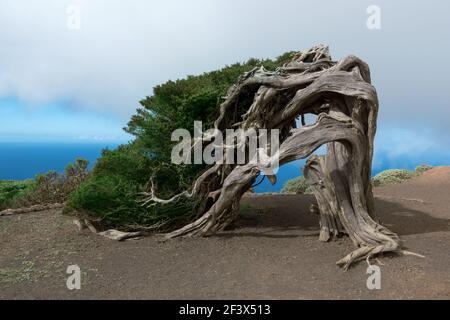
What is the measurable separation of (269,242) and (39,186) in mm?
7594

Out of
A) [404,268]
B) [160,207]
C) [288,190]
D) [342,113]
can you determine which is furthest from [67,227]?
[288,190]

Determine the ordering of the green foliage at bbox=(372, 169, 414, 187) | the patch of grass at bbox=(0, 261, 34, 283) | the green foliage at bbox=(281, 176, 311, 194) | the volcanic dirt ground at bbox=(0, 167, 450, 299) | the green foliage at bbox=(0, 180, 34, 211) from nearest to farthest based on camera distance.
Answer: the volcanic dirt ground at bbox=(0, 167, 450, 299) → the patch of grass at bbox=(0, 261, 34, 283) → the green foliage at bbox=(0, 180, 34, 211) → the green foliage at bbox=(281, 176, 311, 194) → the green foliage at bbox=(372, 169, 414, 187)

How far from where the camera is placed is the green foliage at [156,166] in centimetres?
837

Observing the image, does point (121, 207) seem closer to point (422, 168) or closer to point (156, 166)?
point (156, 166)

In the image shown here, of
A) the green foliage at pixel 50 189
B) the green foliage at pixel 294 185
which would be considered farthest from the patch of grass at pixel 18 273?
the green foliage at pixel 294 185

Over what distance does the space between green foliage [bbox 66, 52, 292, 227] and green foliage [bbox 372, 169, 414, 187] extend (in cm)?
926

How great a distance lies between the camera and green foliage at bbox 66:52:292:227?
A: 8.37 meters

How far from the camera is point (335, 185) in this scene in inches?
303

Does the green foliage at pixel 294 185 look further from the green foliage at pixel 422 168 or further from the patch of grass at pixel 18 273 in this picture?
the patch of grass at pixel 18 273

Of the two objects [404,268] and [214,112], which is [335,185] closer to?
[404,268]

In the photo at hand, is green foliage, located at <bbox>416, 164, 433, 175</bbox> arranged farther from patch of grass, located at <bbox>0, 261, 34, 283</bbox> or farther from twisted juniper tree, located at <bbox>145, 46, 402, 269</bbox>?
patch of grass, located at <bbox>0, 261, 34, 283</bbox>

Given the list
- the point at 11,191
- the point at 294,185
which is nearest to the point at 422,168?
the point at 294,185

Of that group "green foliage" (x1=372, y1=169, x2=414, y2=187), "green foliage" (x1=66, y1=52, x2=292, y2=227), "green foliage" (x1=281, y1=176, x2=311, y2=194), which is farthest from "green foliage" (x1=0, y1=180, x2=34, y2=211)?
"green foliage" (x1=372, y1=169, x2=414, y2=187)

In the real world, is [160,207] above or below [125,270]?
above
